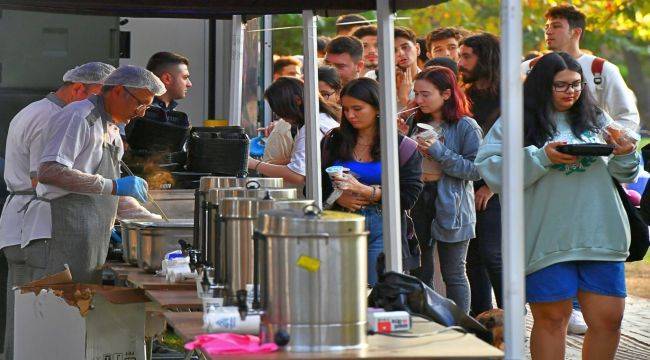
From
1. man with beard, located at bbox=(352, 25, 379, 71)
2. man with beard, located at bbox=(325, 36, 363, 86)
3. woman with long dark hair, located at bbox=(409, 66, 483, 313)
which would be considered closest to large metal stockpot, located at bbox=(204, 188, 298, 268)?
woman with long dark hair, located at bbox=(409, 66, 483, 313)

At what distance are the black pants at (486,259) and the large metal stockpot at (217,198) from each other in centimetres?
285

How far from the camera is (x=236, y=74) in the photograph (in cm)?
972

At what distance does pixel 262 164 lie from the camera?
28.7 ft

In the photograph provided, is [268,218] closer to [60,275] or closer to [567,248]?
[567,248]

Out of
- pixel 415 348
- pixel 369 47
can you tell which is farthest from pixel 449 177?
pixel 415 348

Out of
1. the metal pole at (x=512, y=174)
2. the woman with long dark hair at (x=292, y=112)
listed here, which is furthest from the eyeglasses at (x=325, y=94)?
the metal pole at (x=512, y=174)

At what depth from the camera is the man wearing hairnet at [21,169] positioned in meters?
7.34

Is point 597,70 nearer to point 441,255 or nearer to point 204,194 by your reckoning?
point 441,255

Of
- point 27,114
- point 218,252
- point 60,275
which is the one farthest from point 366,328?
point 27,114

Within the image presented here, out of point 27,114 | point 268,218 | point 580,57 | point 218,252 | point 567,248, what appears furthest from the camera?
point 580,57

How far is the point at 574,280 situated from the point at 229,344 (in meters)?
2.34

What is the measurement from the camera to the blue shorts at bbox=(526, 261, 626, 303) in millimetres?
6031

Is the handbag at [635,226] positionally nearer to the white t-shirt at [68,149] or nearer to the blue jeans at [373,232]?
the blue jeans at [373,232]

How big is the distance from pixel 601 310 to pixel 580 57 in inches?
126
